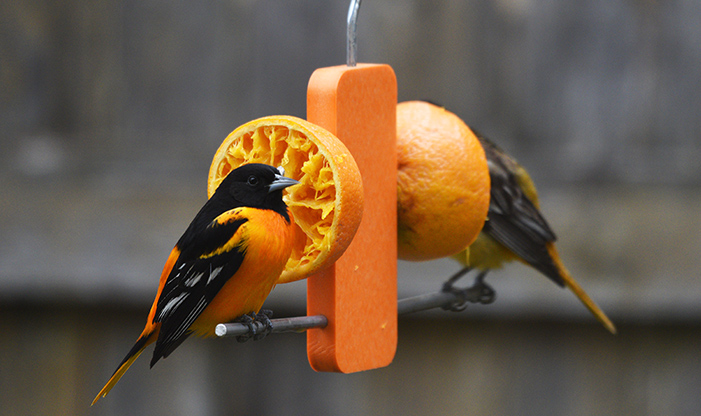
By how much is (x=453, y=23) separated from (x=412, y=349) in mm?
998

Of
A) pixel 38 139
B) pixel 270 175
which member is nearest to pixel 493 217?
pixel 270 175

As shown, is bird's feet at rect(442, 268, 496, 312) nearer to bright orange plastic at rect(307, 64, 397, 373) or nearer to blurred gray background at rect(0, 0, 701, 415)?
blurred gray background at rect(0, 0, 701, 415)

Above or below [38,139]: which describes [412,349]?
below

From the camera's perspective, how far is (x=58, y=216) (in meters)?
2.20

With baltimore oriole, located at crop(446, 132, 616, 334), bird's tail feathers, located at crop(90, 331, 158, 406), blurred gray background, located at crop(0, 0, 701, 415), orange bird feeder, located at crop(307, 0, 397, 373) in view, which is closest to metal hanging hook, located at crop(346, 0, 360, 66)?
orange bird feeder, located at crop(307, 0, 397, 373)

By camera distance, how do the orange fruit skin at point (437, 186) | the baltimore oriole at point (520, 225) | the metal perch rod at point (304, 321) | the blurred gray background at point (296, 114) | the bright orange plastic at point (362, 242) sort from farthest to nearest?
the blurred gray background at point (296, 114) < the baltimore oriole at point (520, 225) < the orange fruit skin at point (437, 186) < the bright orange plastic at point (362, 242) < the metal perch rod at point (304, 321)

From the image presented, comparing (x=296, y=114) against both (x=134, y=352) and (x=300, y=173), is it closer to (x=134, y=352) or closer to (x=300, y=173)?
(x=300, y=173)

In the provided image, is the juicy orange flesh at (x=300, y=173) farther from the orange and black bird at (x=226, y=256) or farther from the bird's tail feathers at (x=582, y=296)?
the bird's tail feathers at (x=582, y=296)

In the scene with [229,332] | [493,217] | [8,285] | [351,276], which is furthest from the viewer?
[8,285]

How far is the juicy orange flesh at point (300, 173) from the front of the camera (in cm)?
100

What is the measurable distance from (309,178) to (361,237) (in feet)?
0.66

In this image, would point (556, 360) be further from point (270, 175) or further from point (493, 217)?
point (270, 175)

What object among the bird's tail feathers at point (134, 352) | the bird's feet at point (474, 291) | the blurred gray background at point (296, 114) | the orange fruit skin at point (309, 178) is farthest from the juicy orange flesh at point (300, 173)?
the blurred gray background at point (296, 114)

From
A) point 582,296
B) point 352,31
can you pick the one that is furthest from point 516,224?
point 352,31
